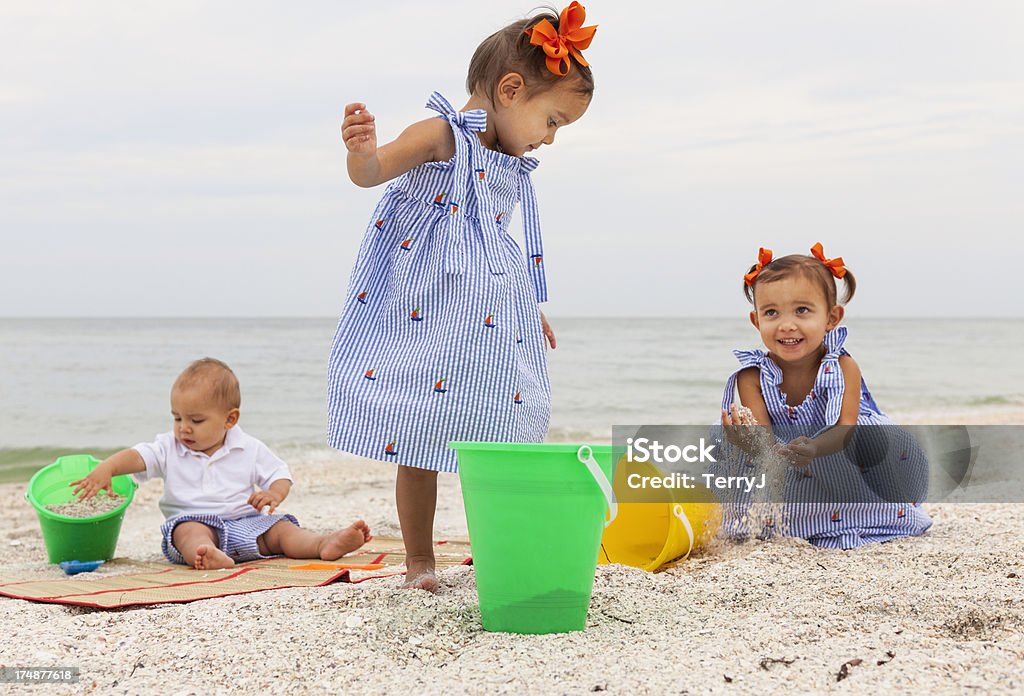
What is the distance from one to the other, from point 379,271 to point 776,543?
1.62 m

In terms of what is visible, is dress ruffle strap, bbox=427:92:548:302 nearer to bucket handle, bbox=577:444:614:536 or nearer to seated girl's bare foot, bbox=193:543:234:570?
bucket handle, bbox=577:444:614:536

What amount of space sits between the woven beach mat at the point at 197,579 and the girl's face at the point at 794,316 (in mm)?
1367

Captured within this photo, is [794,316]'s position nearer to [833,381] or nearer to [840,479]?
[833,381]

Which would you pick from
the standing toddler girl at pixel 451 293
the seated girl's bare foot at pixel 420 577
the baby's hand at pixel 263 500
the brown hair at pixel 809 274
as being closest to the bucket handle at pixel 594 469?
the standing toddler girl at pixel 451 293

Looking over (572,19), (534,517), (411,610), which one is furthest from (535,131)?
(411,610)

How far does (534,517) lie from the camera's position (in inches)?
82.2

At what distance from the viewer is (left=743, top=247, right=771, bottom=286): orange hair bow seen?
11.6 feet

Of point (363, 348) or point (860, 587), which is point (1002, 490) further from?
point (363, 348)

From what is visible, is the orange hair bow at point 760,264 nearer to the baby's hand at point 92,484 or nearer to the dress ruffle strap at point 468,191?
the dress ruffle strap at point 468,191

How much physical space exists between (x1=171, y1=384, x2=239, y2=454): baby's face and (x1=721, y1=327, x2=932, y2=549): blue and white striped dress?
2.06 meters

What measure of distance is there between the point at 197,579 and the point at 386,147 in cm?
163

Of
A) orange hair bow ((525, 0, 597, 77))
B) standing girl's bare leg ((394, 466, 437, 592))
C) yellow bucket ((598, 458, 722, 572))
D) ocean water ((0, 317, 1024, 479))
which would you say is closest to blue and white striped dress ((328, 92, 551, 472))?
standing girl's bare leg ((394, 466, 437, 592))

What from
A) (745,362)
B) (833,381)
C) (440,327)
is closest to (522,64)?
(440,327)

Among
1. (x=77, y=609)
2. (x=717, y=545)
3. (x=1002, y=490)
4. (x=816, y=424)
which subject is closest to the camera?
(x=77, y=609)
